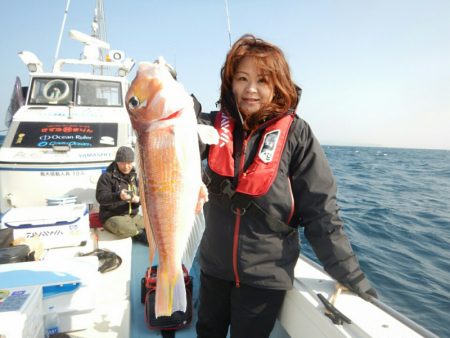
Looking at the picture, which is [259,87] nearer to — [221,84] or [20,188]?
[221,84]

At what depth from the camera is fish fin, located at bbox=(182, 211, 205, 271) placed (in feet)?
5.54

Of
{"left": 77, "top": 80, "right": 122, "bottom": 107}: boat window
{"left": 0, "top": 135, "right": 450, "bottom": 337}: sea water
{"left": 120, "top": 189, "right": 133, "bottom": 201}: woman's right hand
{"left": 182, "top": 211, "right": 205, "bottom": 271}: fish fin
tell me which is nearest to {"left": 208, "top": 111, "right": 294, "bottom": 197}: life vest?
{"left": 182, "top": 211, "right": 205, "bottom": 271}: fish fin

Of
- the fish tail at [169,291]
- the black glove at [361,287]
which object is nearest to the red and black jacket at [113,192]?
the fish tail at [169,291]

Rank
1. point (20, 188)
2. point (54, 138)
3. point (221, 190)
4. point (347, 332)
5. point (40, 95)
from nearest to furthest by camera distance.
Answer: point (347, 332)
point (221, 190)
point (20, 188)
point (54, 138)
point (40, 95)

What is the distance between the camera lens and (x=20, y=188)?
5508mm

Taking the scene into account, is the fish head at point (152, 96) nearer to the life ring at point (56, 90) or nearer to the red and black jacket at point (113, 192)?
the red and black jacket at point (113, 192)

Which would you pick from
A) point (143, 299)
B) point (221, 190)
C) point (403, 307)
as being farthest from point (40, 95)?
point (403, 307)

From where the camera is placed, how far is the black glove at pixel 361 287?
2057mm

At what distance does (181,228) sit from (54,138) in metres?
5.78

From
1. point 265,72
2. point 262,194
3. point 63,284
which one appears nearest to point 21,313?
point 63,284

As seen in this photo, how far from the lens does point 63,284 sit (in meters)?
2.37

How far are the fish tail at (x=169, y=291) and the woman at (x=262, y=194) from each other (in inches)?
17.3

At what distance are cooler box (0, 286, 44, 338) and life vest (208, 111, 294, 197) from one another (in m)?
1.51

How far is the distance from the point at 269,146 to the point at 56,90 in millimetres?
6975
